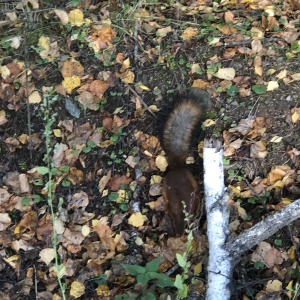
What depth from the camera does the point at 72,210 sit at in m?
3.39

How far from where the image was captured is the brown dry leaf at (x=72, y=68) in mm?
3775

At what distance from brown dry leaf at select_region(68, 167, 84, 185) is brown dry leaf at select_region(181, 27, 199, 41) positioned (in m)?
1.39

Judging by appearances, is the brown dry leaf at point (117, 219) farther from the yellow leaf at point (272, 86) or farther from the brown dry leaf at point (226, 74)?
the yellow leaf at point (272, 86)

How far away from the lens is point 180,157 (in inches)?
132

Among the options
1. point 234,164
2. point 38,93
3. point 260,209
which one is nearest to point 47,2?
point 38,93

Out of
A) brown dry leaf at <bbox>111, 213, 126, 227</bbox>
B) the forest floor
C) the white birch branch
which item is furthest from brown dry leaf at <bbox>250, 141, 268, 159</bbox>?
brown dry leaf at <bbox>111, 213, 126, 227</bbox>

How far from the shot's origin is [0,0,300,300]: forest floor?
10.4 feet

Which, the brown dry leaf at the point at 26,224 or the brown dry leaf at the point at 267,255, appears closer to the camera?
the brown dry leaf at the point at 267,255

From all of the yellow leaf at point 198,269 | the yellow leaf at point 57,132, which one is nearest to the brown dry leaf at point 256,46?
the yellow leaf at point 57,132

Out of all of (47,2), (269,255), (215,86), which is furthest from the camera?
(47,2)

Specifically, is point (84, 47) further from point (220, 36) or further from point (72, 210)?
point (72, 210)

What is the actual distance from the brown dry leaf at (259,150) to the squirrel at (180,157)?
16.5 inches

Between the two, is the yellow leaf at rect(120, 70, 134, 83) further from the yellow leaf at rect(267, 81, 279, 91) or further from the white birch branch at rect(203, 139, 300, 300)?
the white birch branch at rect(203, 139, 300, 300)

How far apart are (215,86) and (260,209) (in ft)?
3.28
